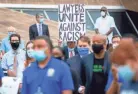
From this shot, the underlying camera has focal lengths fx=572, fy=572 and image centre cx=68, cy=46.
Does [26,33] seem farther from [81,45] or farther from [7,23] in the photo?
[81,45]

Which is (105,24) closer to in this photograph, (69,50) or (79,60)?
(69,50)

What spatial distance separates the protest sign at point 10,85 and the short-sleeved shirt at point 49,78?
2783 mm

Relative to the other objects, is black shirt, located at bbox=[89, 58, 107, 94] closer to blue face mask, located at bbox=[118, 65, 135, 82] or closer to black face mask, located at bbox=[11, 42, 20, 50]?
black face mask, located at bbox=[11, 42, 20, 50]

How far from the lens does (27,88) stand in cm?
699

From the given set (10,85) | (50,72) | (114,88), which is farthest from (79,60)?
(114,88)

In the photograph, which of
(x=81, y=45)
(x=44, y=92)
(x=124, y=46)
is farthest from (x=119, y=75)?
(x=81, y=45)

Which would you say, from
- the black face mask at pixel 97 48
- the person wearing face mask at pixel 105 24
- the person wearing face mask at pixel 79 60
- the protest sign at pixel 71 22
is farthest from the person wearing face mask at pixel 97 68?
the person wearing face mask at pixel 105 24

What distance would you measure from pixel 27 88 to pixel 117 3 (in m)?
13.4

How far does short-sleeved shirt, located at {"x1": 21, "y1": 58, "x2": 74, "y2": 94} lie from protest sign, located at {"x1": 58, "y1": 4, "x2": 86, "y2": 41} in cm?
595

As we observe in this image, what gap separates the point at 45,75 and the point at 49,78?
6 centimetres

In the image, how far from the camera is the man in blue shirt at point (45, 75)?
680 cm

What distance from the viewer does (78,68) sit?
891 centimetres

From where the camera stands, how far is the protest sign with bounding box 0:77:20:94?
31.8 ft

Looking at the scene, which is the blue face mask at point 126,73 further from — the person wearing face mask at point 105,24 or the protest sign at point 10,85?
the person wearing face mask at point 105,24
